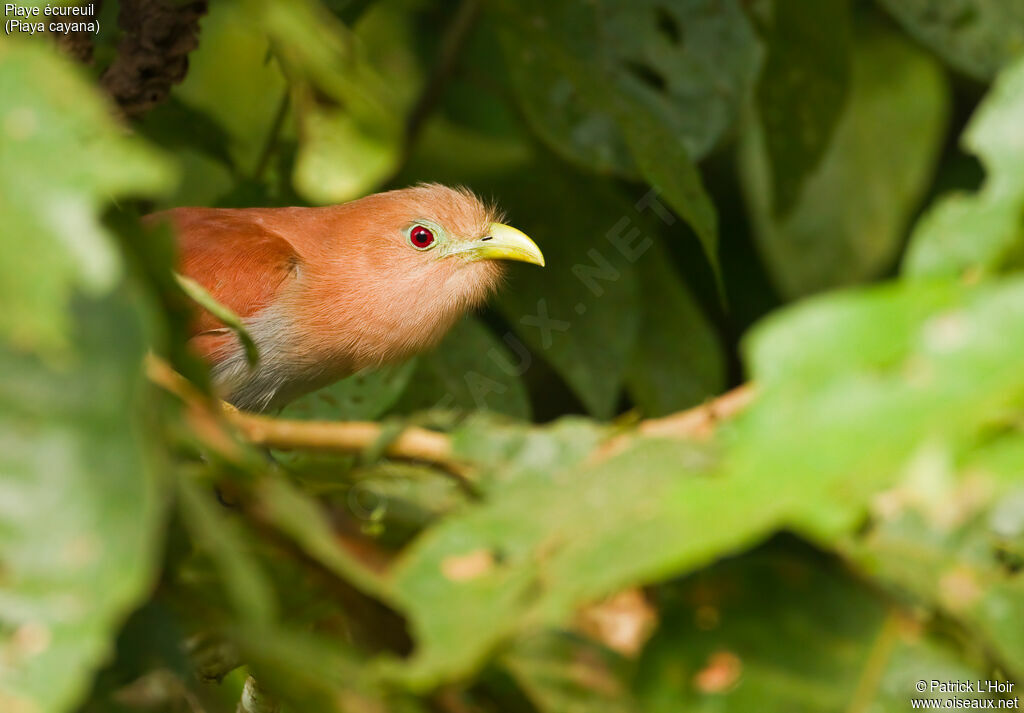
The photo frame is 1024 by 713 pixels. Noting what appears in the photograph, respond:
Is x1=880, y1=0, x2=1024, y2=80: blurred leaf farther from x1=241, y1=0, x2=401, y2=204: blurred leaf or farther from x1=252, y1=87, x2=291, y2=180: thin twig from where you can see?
x1=252, y1=87, x2=291, y2=180: thin twig

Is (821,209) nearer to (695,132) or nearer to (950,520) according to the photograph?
(695,132)

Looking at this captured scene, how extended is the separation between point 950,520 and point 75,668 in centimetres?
87

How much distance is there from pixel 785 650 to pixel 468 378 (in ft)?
6.28

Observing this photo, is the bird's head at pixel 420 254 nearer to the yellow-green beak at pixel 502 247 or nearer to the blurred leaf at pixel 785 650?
the yellow-green beak at pixel 502 247

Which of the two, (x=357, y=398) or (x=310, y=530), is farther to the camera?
(x=357, y=398)

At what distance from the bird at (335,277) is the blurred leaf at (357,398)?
200 millimetres

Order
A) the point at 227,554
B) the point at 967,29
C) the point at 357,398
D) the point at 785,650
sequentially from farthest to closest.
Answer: the point at 967,29, the point at 357,398, the point at 785,650, the point at 227,554

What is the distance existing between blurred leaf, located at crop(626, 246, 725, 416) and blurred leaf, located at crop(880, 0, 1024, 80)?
3.28 feet

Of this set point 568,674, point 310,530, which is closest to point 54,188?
point 310,530

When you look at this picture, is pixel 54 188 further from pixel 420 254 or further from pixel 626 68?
pixel 420 254

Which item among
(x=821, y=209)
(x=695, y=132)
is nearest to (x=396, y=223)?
(x=695, y=132)

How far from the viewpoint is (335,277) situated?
3.44 m

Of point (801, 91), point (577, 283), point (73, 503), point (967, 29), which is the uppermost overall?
point (73, 503)

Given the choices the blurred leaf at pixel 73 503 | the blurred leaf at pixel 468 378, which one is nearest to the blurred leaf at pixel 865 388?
the blurred leaf at pixel 73 503
